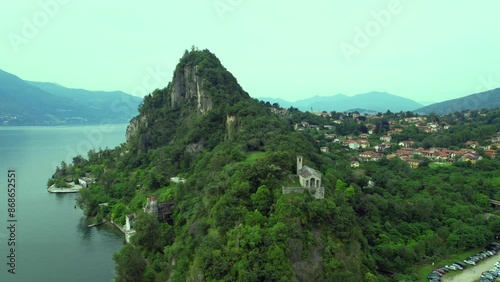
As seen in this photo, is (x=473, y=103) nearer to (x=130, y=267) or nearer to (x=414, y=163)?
(x=414, y=163)

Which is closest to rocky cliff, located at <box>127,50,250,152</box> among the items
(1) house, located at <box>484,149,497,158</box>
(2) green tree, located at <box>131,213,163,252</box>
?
(2) green tree, located at <box>131,213,163,252</box>

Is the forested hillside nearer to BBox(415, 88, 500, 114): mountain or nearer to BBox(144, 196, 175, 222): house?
BBox(144, 196, 175, 222): house

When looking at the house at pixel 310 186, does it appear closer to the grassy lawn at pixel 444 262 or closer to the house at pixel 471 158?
the grassy lawn at pixel 444 262

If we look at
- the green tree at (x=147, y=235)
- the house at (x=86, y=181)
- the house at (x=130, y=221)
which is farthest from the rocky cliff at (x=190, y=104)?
the green tree at (x=147, y=235)

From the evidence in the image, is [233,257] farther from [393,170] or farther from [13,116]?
[13,116]

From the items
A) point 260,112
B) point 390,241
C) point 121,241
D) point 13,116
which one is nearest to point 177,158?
point 260,112
